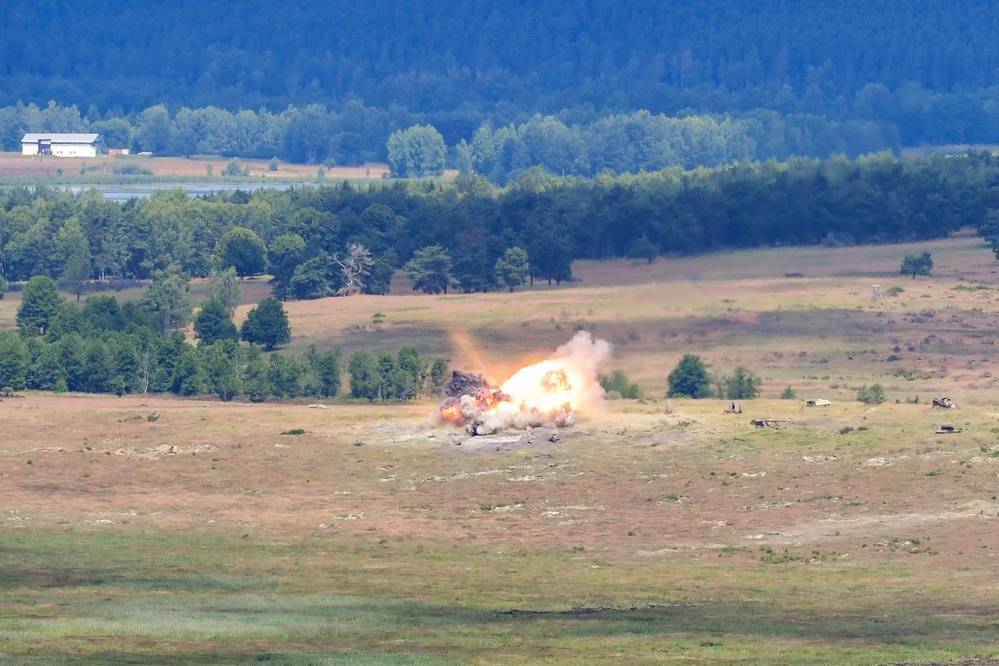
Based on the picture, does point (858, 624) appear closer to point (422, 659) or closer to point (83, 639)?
point (422, 659)

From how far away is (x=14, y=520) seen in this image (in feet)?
256

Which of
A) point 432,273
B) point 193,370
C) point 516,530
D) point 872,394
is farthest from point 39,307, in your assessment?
point 516,530

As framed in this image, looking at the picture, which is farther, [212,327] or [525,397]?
[212,327]

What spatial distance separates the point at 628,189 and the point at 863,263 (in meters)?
31.9

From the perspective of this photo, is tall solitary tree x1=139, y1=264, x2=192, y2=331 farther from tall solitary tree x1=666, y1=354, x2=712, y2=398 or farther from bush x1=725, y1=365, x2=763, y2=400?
bush x1=725, y1=365, x2=763, y2=400

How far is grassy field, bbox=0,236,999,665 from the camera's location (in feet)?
177

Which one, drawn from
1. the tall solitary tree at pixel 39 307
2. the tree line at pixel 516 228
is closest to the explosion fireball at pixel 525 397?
the tall solitary tree at pixel 39 307

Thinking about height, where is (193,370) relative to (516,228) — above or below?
below

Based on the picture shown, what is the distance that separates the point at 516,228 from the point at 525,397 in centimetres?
9145

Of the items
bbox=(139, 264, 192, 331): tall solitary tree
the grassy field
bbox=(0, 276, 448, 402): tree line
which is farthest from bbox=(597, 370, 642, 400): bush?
bbox=(139, 264, 192, 331): tall solitary tree

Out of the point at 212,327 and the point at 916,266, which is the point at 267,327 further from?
the point at 916,266

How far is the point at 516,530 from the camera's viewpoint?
252ft

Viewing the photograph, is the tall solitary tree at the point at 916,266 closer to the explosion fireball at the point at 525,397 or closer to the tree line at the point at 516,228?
the tree line at the point at 516,228

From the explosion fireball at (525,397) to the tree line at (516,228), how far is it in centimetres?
7186
